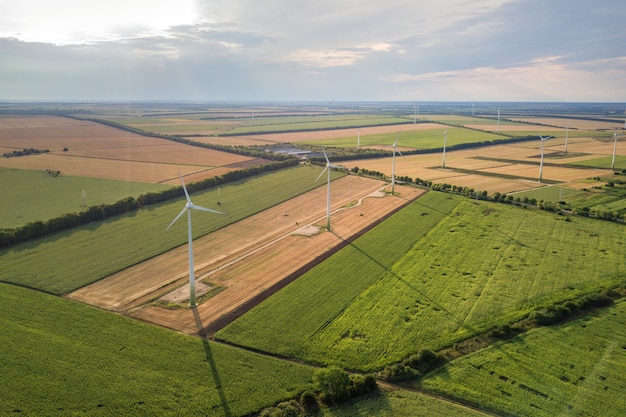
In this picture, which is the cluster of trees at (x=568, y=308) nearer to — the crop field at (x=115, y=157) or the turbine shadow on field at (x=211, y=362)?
the turbine shadow on field at (x=211, y=362)

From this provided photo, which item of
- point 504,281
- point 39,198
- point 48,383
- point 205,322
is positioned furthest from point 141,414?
point 39,198

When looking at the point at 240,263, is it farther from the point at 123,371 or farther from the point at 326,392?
the point at 326,392

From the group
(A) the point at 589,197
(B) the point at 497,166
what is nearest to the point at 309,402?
(A) the point at 589,197

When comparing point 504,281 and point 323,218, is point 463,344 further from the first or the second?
point 323,218

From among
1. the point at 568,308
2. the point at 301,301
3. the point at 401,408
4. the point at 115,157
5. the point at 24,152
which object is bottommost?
the point at 401,408

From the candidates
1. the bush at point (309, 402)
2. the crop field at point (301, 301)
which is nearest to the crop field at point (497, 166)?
the crop field at point (301, 301)

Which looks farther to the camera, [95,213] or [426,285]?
[95,213]
